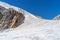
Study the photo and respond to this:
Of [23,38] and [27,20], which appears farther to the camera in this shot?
[27,20]

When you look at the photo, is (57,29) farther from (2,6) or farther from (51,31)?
(2,6)

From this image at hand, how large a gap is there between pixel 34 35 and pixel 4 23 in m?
1.44

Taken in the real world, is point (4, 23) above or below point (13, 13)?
below

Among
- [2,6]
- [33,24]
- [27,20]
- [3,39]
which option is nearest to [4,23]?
[2,6]

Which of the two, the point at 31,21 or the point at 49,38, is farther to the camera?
the point at 31,21

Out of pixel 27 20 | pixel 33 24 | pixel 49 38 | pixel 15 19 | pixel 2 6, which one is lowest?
pixel 49 38

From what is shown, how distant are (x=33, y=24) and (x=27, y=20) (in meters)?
0.30

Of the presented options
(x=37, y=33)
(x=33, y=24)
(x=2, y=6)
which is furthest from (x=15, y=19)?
(x=37, y=33)

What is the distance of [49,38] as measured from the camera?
69.4 inches

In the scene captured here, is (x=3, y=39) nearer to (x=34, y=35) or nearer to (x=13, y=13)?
(x=34, y=35)

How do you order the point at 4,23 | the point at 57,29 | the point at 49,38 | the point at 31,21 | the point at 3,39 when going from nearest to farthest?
1. the point at 49,38
2. the point at 3,39
3. the point at 57,29
4. the point at 31,21
5. the point at 4,23

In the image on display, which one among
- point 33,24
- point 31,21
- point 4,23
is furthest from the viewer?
point 4,23

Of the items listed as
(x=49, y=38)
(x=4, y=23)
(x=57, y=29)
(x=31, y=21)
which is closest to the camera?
(x=49, y=38)

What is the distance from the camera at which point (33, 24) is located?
8.43 feet
